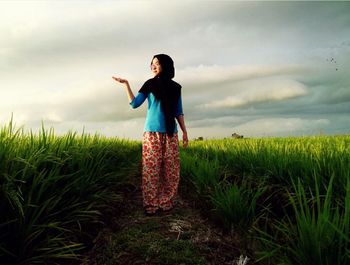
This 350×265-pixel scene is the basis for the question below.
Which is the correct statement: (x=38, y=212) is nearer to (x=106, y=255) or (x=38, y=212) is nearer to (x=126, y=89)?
(x=106, y=255)

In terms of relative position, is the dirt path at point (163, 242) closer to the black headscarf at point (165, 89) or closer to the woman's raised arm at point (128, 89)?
the black headscarf at point (165, 89)

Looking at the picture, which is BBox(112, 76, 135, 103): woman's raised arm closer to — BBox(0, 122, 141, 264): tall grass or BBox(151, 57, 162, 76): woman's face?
BBox(151, 57, 162, 76): woman's face

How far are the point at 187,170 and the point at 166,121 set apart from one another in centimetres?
168

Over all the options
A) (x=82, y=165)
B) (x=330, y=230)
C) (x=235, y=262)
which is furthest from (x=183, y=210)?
(x=330, y=230)

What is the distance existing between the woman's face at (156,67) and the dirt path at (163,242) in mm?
1744

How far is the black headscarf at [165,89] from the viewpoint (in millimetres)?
4820

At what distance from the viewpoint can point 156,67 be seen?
4.88 metres

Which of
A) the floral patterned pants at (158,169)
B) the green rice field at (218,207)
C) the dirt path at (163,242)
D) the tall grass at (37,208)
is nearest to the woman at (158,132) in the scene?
the floral patterned pants at (158,169)

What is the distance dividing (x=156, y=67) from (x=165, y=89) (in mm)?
306

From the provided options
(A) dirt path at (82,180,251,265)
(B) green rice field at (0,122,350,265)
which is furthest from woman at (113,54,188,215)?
(B) green rice field at (0,122,350,265)

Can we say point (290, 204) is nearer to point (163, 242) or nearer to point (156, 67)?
point (163, 242)

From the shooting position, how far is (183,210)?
4.86 metres

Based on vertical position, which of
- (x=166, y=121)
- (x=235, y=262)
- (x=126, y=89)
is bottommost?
(x=235, y=262)

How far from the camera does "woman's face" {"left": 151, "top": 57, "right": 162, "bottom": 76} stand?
15.9 ft
